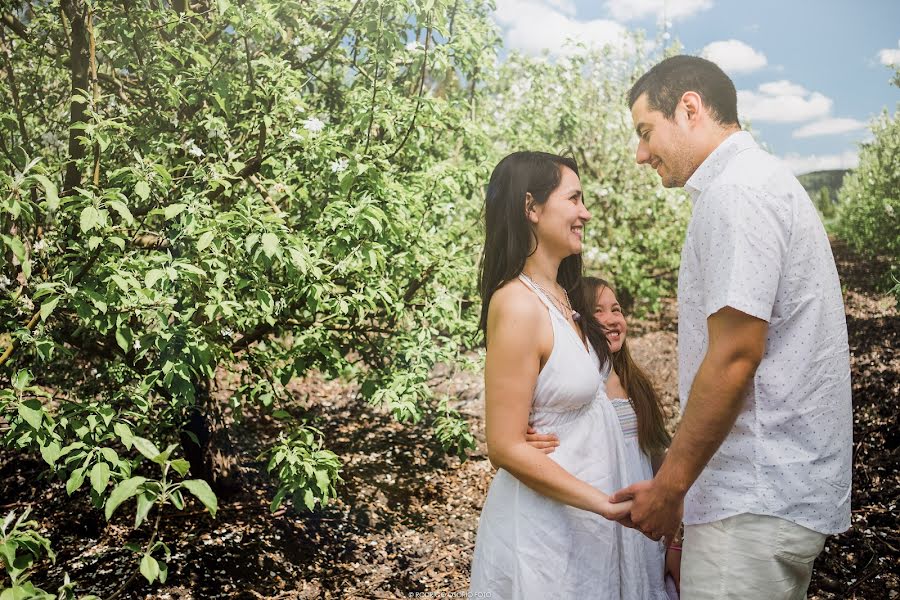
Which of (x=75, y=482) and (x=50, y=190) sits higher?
(x=50, y=190)

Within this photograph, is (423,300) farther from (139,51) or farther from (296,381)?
(296,381)

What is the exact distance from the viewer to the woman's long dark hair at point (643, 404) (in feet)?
8.22

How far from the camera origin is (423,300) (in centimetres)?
489

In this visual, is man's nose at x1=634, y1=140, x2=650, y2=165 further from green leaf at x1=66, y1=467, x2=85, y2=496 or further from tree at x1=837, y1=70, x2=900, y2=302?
tree at x1=837, y1=70, x2=900, y2=302

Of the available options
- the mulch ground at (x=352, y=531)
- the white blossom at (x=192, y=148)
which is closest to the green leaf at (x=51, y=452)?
the mulch ground at (x=352, y=531)

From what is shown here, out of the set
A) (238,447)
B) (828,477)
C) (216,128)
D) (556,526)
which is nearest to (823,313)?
(828,477)

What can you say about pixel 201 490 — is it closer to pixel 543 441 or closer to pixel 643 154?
pixel 543 441

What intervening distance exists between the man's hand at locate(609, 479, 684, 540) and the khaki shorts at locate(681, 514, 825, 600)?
0.11 metres

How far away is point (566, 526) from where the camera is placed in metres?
2.14

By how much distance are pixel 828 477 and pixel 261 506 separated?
457 centimetres

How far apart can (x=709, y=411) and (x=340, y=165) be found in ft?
8.86

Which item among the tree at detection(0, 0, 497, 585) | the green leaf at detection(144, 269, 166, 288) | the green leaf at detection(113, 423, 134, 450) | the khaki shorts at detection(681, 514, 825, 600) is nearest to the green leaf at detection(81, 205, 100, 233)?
the tree at detection(0, 0, 497, 585)

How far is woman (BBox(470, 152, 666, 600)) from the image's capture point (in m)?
2.06

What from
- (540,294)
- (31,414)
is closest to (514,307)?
(540,294)
